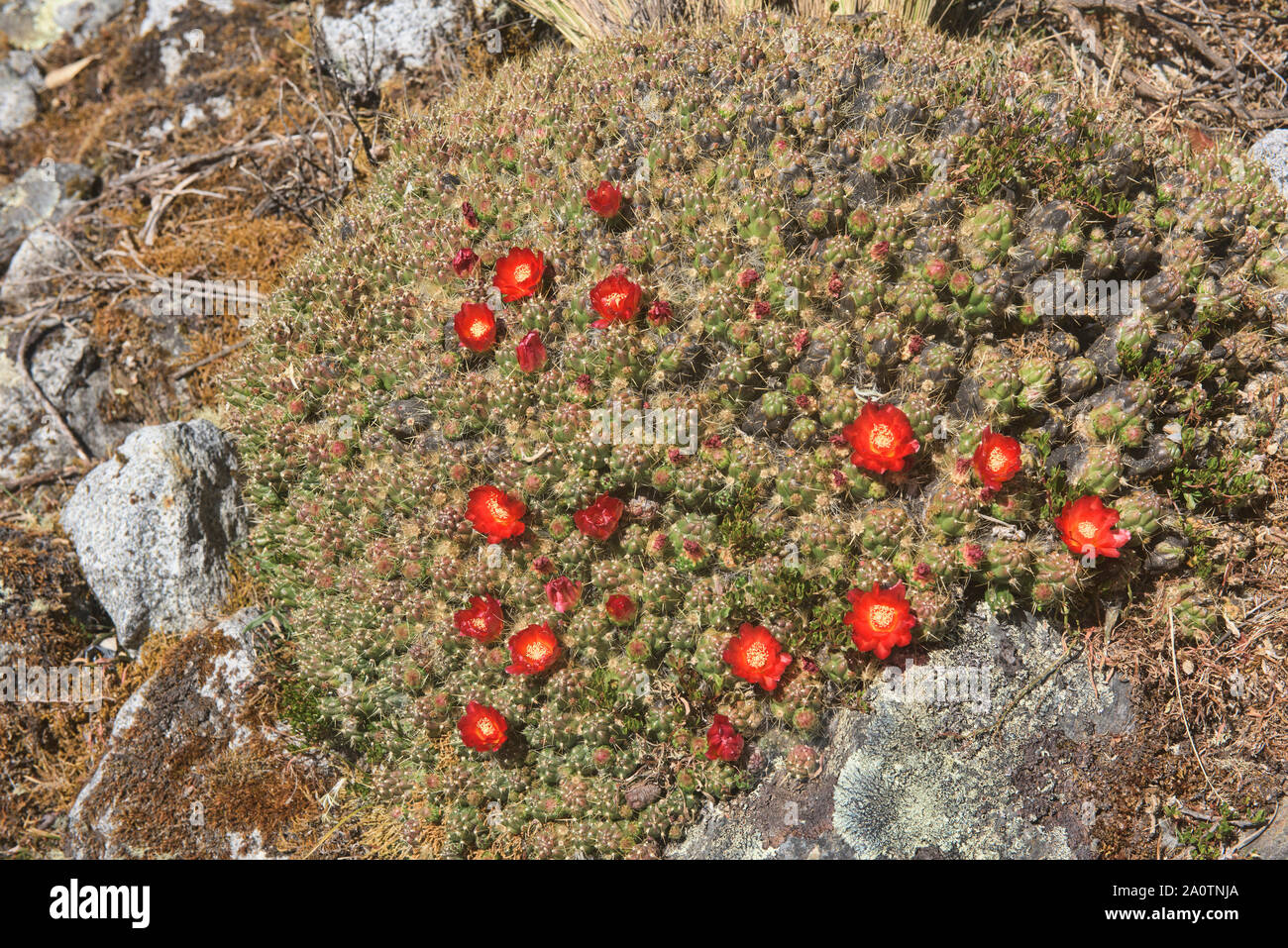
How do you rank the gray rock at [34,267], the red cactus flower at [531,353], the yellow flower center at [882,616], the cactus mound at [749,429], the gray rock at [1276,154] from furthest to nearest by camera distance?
1. the gray rock at [34,267]
2. the gray rock at [1276,154]
3. the red cactus flower at [531,353]
4. the cactus mound at [749,429]
5. the yellow flower center at [882,616]

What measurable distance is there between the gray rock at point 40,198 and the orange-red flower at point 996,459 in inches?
337

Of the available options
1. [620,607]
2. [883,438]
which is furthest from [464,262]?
[883,438]

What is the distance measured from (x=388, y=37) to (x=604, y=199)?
401 cm

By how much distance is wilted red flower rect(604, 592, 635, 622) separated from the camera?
14.6 ft

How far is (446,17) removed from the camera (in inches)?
292

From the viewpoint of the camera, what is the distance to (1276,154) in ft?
17.9

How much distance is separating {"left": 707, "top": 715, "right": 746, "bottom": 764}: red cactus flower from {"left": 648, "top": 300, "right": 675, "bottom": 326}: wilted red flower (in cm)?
221

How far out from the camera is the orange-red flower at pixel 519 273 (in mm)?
4941

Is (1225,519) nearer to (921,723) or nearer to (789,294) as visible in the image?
(921,723)

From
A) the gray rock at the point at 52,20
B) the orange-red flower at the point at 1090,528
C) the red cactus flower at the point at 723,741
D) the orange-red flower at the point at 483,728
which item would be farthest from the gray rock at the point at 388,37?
the orange-red flower at the point at 1090,528

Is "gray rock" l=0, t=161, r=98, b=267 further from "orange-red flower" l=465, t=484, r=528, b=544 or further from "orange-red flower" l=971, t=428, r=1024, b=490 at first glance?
"orange-red flower" l=971, t=428, r=1024, b=490

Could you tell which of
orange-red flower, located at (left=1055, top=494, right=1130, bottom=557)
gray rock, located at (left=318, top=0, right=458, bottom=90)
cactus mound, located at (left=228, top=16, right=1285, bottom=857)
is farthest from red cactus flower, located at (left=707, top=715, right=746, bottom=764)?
gray rock, located at (left=318, top=0, right=458, bottom=90)

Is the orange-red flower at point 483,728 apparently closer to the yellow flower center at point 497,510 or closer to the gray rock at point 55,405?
the yellow flower center at point 497,510

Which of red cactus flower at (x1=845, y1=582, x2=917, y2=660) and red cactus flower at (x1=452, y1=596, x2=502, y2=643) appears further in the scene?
red cactus flower at (x1=452, y1=596, x2=502, y2=643)
